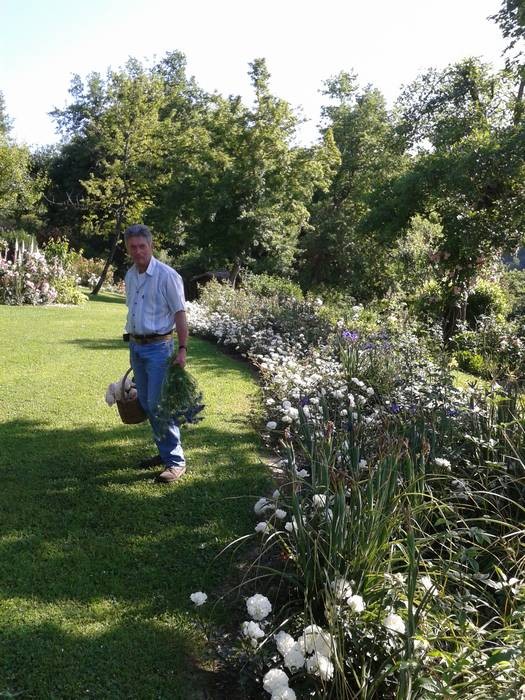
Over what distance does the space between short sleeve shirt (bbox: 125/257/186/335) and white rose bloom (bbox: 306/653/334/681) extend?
95.7 inches

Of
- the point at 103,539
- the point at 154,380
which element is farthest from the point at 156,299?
the point at 103,539

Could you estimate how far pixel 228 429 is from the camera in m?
5.54

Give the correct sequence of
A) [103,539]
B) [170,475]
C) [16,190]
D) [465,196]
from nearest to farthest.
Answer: [103,539]
[170,475]
[465,196]
[16,190]

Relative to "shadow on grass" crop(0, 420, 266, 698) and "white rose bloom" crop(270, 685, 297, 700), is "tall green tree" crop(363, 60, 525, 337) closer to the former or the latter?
"shadow on grass" crop(0, 420, 266, 698)

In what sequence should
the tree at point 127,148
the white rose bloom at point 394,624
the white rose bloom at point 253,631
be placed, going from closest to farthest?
the white rose bloom at point 394,624, the white rose bloom at point 253,631, the tree at point 127,148

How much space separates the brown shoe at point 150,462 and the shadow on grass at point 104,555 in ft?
0.28

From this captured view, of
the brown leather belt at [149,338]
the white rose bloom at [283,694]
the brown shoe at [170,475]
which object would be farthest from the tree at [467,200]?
the white rose bloom at [283,694]

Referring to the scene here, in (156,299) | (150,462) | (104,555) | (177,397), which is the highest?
(156,299)

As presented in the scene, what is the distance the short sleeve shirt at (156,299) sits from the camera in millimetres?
3785

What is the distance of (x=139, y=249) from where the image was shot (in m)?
3.73

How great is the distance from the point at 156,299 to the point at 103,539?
1.62 m

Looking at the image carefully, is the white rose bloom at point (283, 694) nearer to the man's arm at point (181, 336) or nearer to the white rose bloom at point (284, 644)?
the white rose bloom at point (284, 644)

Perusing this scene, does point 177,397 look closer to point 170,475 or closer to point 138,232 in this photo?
point 170,475

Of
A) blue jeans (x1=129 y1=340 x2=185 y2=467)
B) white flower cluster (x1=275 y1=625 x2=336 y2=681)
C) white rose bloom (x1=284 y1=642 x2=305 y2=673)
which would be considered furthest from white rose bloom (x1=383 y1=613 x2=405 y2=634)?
blue jeans (x1=129 y1=340 x2=185 y2=467)
